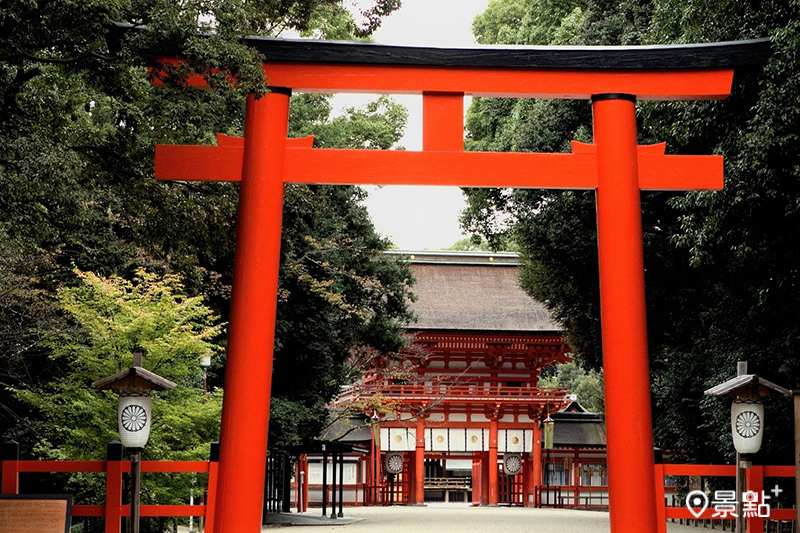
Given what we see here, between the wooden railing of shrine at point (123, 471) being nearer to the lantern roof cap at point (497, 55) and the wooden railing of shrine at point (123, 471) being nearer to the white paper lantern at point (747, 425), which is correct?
the white paper lantern at point (747, 425)

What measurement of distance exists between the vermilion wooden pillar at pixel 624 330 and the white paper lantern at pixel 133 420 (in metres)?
3.65

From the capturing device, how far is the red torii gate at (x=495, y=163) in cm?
685

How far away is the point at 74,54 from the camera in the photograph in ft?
26.0

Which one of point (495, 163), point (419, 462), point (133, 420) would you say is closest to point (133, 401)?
point (133, 420)

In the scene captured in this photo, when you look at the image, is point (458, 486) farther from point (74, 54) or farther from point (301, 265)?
point (74, 54)

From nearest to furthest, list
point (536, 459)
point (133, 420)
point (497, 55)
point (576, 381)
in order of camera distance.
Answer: point (497, 55) < point (133, 420) < point (536, 459) < point (576, 381)

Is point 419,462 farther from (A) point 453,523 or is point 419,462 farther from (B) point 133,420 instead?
(B) point 133,420

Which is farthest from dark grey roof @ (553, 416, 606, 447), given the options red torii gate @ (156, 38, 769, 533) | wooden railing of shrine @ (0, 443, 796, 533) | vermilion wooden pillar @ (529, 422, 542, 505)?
red torii gate @ (156, 38, 769, 533)

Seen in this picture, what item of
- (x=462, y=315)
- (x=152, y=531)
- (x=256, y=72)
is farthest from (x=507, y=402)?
(x=256, y=72)

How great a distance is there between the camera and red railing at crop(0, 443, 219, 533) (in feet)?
22.9

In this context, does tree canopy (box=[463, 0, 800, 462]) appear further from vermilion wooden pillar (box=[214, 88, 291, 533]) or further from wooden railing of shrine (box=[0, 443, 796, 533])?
vermilion wooden pillar (box=[214, 88, 291, 533])

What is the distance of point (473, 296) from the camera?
2952 centimetres

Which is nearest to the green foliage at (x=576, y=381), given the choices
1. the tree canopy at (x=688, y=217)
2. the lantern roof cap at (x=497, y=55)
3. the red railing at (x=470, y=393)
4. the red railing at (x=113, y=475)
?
the red railing at (x=470, y=393)

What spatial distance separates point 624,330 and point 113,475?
3996mm
